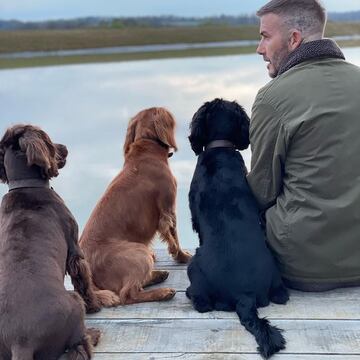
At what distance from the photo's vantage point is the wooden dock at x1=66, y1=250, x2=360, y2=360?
3.19 metres

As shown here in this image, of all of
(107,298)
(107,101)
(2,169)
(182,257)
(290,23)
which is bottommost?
(107,101)

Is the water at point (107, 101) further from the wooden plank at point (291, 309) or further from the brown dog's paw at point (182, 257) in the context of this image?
the wooden plank at point (291, 309)

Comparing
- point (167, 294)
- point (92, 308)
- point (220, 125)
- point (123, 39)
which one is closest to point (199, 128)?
point (220, 125)

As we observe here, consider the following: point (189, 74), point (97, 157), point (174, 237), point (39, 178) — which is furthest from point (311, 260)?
point (189, 74)

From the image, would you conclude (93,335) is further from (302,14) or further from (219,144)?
(302,14)

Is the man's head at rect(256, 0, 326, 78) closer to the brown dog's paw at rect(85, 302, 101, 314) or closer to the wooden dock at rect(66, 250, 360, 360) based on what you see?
the wooden dock at rect(66, 250, 360, 360)

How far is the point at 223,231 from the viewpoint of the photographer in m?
3.73

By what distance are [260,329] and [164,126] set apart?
182 centimetres

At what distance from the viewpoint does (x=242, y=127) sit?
13.6 feet

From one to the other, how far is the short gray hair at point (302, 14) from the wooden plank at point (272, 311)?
145cm

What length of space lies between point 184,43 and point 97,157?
748 inches

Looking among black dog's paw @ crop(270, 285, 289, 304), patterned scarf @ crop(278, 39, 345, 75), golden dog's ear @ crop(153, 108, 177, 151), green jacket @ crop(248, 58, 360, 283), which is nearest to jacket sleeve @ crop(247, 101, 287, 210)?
green jacket @ crop(248, 58, 360, 283)

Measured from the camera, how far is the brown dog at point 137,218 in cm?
404

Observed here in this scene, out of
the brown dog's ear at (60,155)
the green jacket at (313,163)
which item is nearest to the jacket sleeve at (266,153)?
the green jacket at (313,163)
